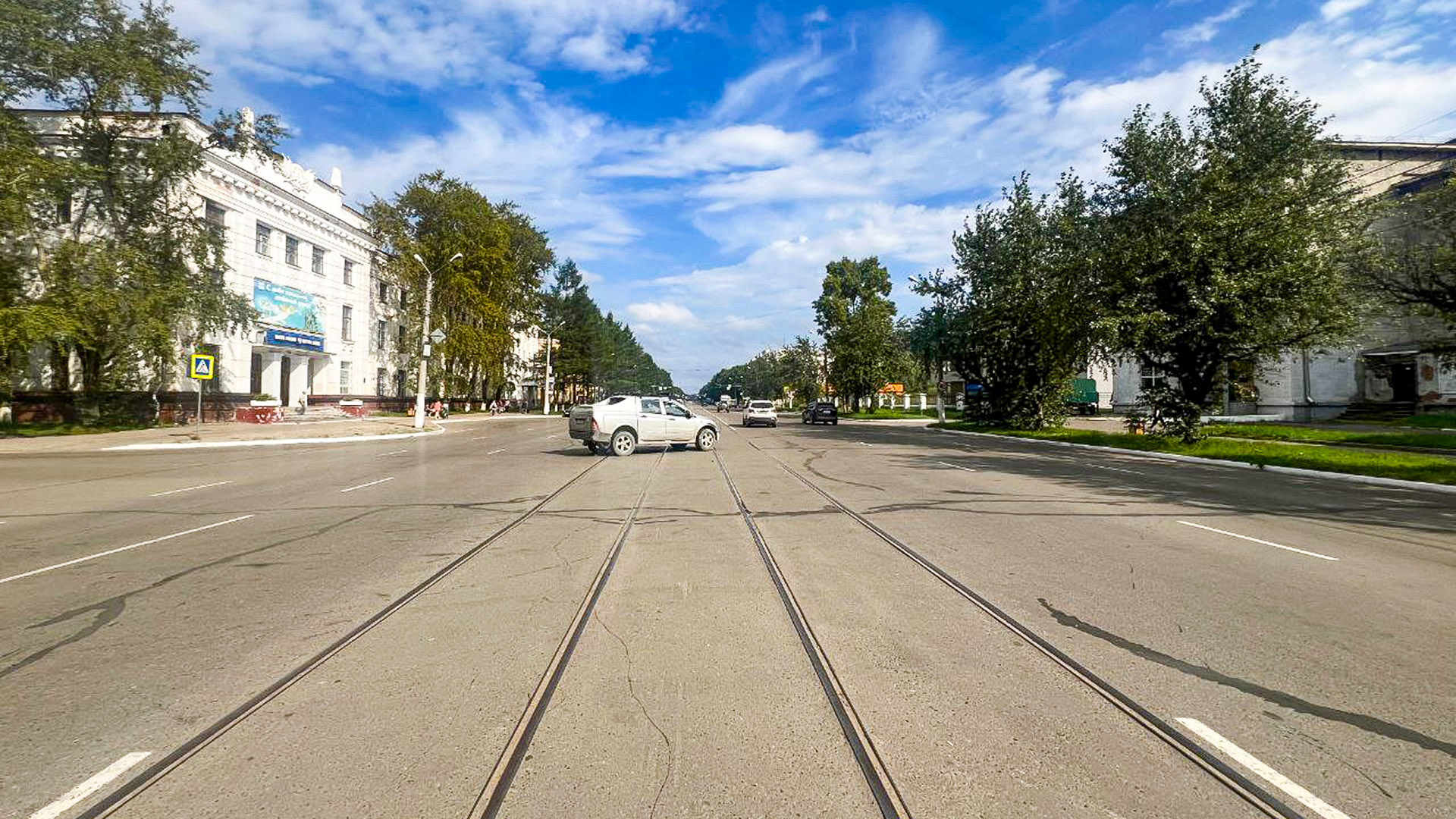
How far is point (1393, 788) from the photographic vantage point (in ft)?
9.34

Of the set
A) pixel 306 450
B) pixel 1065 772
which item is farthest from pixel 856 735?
pixel 306 450

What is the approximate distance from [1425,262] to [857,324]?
1569 inches

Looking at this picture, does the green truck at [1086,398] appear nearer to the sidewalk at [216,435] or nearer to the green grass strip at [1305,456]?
the green grass strip at [1305,456]

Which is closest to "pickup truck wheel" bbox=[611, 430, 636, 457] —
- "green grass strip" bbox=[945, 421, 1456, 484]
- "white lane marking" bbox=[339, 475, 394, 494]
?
"white lane marking" bbox=[339, 475, 394, 494]

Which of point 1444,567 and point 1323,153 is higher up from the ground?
point 1323,153

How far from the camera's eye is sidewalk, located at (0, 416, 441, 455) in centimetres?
2222

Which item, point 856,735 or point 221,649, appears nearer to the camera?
point 856,735

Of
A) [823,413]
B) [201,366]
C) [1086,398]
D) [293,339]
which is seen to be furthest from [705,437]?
[1086,398]

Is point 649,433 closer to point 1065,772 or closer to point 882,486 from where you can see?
point 882,486

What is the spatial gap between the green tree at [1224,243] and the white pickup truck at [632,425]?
13.6 metres

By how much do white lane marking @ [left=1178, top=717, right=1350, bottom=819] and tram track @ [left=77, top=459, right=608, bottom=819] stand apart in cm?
469

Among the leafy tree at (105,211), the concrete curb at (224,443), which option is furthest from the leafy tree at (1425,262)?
the leafy tree at (105,211)

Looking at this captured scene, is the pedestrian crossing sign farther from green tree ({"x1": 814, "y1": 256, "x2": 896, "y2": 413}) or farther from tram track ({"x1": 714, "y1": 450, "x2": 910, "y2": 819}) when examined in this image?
green tree ({"x1": 814, "y1": 256, "x2": 896, "y2": 413})

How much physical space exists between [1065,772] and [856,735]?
90 centimetres
